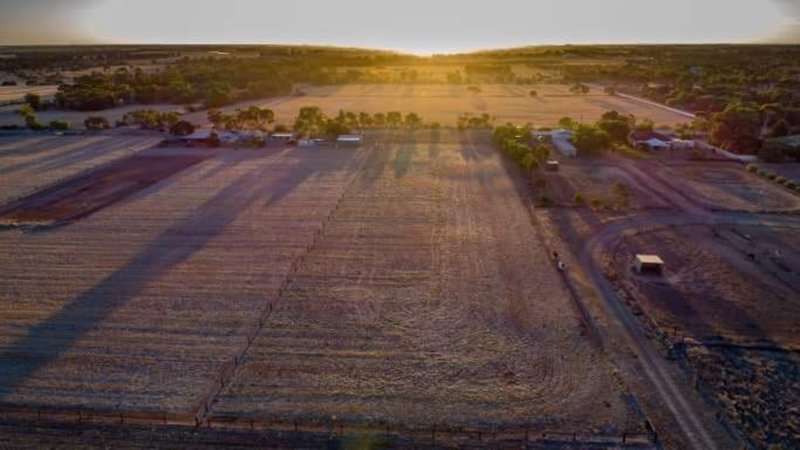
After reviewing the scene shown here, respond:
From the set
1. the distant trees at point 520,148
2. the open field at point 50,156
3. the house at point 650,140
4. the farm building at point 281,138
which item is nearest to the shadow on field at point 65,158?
the open field at point 50,156

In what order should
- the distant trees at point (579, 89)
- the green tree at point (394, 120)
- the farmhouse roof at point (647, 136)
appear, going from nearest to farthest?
1. the farmhouse roof at point (647, 136)
2. the green tree at point (394, 120)
3. the distant trees at point (579, 89)

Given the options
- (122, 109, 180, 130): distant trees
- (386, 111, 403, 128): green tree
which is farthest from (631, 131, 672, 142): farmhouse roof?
(122, 109, 180, 130): distant trees

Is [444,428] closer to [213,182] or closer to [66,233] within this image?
[66,233]

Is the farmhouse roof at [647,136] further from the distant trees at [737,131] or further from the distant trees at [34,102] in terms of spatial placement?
the distant trees at [34,102]

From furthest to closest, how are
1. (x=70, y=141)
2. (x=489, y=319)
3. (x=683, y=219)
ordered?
(x=70, y=141) < (x=683, y=219) < (x=489, y=319)

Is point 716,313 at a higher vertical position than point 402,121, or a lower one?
lower

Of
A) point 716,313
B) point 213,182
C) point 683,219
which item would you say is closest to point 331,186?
point 213,182

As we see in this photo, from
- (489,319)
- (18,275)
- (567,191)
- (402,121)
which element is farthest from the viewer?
(402,121)

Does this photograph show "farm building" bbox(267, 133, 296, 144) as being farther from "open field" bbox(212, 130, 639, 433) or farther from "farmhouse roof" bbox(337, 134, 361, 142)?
"open field" bbox(212, 130, 639, 433)
